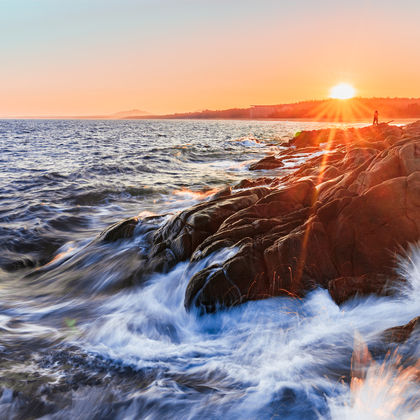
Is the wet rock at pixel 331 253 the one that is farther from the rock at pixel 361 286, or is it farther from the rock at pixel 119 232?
the rock at pixel 119 232

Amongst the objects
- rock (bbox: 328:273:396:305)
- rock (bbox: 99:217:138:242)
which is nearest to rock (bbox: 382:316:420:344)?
rock (bbox: 328:273:396:305)

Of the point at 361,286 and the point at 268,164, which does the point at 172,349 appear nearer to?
the point at 361,286

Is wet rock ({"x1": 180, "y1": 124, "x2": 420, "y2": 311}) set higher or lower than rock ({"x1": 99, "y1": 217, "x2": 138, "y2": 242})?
higher

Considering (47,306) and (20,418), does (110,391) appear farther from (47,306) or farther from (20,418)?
(47,306)

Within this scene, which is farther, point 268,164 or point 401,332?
point 268,164

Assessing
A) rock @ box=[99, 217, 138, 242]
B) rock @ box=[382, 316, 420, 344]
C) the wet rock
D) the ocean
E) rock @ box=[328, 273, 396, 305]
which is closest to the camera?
the ocean

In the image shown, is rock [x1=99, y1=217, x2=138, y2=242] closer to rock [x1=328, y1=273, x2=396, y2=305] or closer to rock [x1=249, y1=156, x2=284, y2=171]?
rock [x1=328, y1=273, x2=396, y2=305]

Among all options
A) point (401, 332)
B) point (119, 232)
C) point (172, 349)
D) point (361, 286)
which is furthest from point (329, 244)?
point (119, 232)

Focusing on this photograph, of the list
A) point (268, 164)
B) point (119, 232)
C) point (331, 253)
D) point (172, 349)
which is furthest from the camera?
point (268, 164)

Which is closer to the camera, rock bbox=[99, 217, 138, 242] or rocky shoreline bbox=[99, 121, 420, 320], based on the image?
rocky shoreline bbox=[99, 121, 420, 320]

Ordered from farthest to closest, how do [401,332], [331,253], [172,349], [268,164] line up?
[268,164], [331,253], [172,349], [401,332]

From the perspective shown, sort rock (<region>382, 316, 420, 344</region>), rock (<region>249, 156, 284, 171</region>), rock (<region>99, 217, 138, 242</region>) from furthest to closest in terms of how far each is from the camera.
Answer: rock (<region>249, 156, 284, 171</region>)
rock (<region>99, 217, 138, 242</region>)
rock (<region>382, 316, 420, 344</region>)

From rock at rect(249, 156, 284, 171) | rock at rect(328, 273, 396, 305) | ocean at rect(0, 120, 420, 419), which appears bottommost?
ocean at rect(0, 120, 420, 419)

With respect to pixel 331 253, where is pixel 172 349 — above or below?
below
